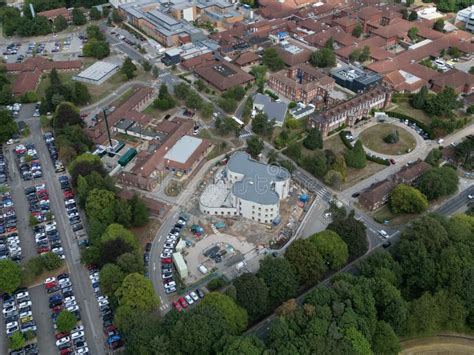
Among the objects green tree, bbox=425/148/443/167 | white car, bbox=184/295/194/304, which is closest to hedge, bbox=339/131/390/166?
green tree, bbox=425/148/443/167

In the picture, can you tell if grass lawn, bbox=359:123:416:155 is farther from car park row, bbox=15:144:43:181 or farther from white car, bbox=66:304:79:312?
car park row, bbox=15:144:43:181

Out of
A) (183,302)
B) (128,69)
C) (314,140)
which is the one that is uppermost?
(128,69)

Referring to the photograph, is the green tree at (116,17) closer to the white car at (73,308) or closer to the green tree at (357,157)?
the green tree at (357,157)

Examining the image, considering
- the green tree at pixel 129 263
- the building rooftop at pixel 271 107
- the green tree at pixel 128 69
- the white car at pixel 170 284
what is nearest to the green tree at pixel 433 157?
the building rooftop at pixel 271 107

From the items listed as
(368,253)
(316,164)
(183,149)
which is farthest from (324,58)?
(368,253)

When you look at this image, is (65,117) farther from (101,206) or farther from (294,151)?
(294,151)

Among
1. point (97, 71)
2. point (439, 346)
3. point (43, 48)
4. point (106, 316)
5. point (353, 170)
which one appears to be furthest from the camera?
point (43, 48)
